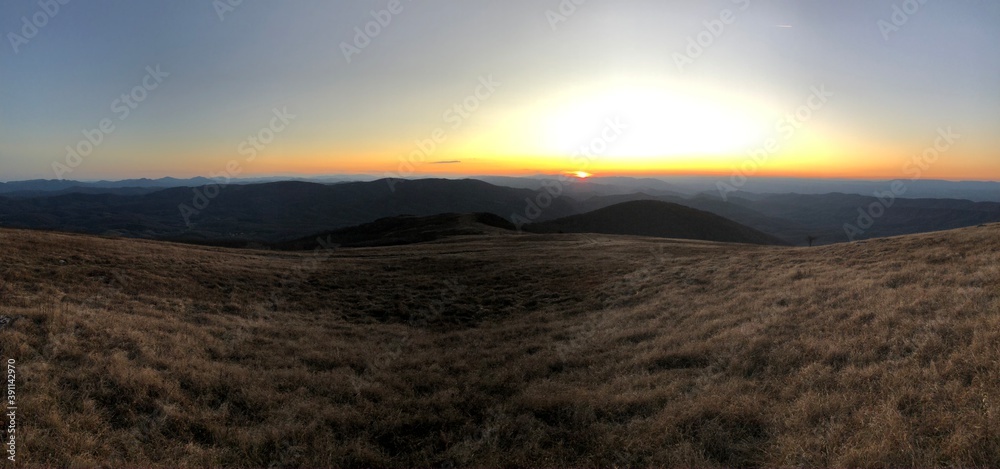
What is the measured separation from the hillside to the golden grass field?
137707mm

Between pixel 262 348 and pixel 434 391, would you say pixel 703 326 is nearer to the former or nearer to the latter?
pixel 434 391

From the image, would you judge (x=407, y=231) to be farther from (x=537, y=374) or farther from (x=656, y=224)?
(x=656, y=224)

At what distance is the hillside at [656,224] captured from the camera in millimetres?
160750

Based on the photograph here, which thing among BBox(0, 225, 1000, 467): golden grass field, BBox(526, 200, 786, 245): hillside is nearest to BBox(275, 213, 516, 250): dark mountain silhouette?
BBox(0, 225, 1000, 467): golden grass field

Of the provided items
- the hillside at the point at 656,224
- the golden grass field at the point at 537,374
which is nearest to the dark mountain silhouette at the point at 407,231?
the golden grass field at the point at 537,374

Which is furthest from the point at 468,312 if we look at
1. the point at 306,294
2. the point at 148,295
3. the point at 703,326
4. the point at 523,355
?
the point at 148,295

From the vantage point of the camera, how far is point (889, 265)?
1692cm

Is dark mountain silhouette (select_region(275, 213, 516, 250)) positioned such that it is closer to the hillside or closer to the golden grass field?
the golden grass field

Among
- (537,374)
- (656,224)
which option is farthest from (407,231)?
(656,224)

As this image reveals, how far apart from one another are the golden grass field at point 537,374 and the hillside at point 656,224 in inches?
5422

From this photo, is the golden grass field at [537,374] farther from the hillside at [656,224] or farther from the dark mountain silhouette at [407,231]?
the hillside at [656,224]

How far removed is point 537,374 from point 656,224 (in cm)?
16641

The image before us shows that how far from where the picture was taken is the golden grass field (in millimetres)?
6617

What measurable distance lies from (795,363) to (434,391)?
8.70 meters
